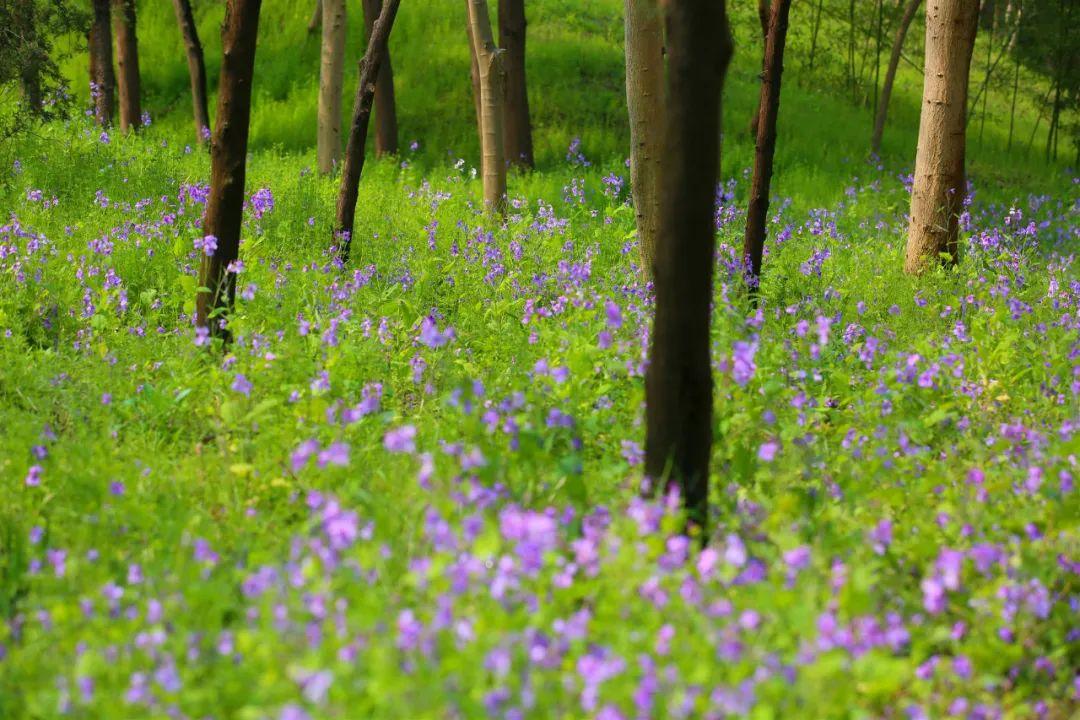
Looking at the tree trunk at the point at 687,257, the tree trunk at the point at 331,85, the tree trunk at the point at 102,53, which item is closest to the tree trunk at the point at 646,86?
the tree trunk at the point at 687,257

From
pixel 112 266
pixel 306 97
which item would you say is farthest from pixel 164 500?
pixel 306 97

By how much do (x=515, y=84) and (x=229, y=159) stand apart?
27.1 ft

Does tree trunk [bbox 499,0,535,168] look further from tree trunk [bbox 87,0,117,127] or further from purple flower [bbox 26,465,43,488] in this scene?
purple flower [bbox 26,465,43,488]

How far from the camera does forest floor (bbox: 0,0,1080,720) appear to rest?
102 inches

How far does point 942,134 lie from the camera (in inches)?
339

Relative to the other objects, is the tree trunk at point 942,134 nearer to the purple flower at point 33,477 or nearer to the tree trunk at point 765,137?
the tree trunk at point 765,137

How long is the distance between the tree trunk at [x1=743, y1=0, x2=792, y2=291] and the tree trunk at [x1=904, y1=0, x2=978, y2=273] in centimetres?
174

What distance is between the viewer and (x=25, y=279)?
6656 millimetres

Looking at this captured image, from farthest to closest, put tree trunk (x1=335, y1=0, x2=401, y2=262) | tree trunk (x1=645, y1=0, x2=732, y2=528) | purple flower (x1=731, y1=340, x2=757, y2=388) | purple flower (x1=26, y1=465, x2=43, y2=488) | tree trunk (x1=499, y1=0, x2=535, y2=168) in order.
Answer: tree trunk (x1=499, y1=0, x2=535, y2=168) < tree trunk (x1=335, y1=0, x2=401, y2=262) < purple flower (x1=731, y1=340, x2=757, y2=388) < purple flower (x1=26, y1=465, x2=43, y2=488) < tree trunk (x1=645, y1=0, x2=732, y2=528)

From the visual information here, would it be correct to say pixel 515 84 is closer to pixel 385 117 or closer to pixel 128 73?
pixel 385 117

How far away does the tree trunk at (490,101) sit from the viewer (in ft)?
31.9

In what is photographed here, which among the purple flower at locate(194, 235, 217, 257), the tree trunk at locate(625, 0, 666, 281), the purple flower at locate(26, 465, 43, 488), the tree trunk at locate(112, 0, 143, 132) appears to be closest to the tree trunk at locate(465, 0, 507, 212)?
the tree trunk at locate(625, 0, 666, 281)

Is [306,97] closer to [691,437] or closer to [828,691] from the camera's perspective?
[691,437]

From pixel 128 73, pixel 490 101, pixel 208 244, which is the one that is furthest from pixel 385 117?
pixel 208 244
